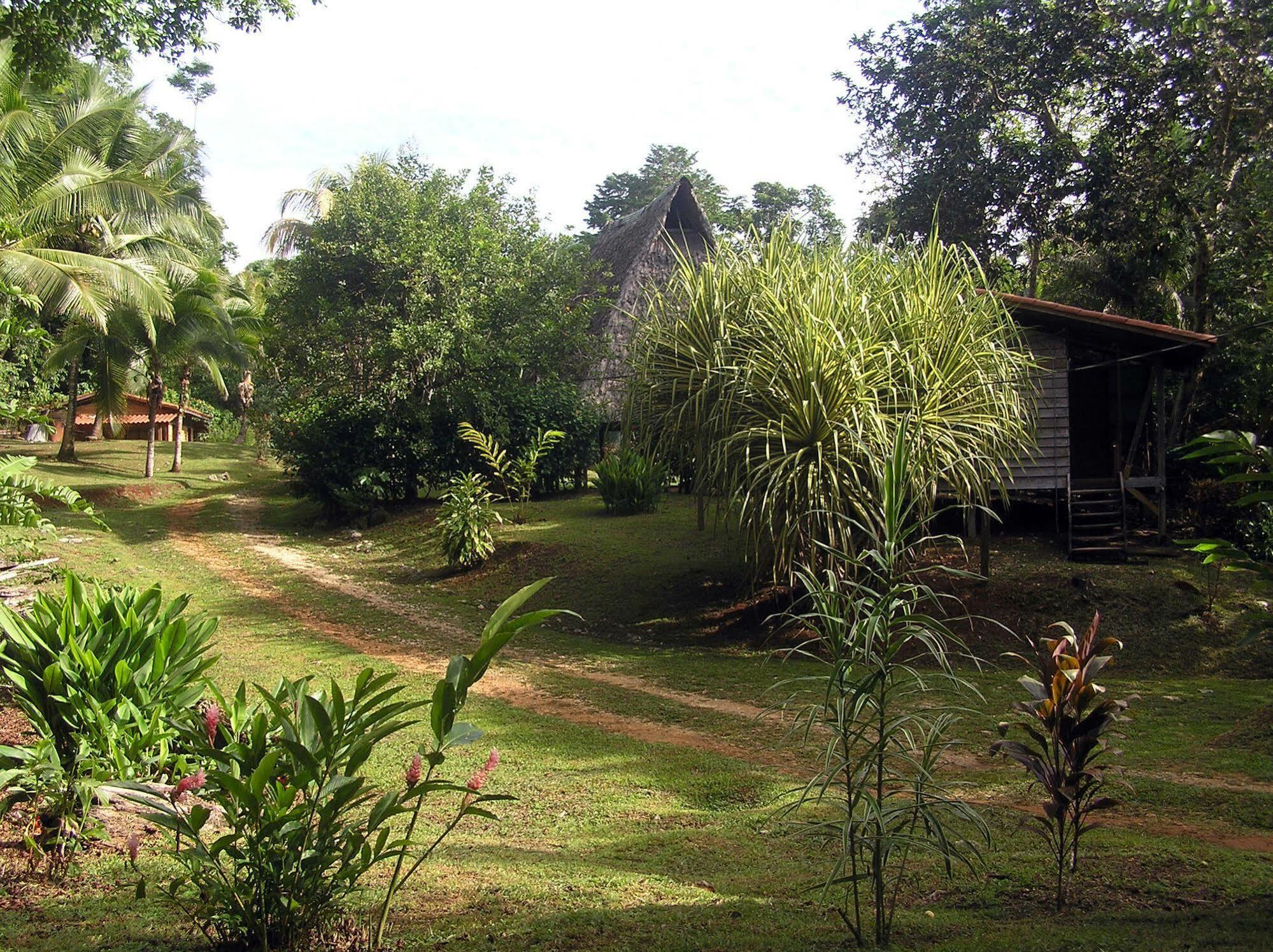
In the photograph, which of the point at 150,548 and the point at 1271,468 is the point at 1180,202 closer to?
the point at 1271,468

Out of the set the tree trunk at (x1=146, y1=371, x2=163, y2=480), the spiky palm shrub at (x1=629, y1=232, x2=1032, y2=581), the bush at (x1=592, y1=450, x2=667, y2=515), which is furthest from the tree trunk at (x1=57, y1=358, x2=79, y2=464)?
the spiky palm shrub at (x1=629, y1=232, x2=1032, y2=581)

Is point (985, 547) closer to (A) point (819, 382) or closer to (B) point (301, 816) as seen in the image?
(A) point (819, 382)

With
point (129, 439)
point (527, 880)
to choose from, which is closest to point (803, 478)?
point (527, 880)

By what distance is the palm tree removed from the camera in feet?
52.0

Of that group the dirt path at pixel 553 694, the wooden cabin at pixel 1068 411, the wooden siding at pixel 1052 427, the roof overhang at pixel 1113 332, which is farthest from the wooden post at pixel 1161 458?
the dirt path at pixel 553 694

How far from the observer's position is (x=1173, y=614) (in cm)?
1065

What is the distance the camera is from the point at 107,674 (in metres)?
4.20

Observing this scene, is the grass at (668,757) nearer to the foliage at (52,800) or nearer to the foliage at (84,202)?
the foliage at (52,800)

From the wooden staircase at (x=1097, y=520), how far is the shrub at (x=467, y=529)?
831 centimetres

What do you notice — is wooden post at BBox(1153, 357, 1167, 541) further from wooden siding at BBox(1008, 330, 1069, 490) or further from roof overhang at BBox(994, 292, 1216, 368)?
wooden siding at BBox(1008, 330, 1069, 490)

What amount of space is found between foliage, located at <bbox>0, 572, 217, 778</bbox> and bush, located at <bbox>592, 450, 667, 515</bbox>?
12534mm

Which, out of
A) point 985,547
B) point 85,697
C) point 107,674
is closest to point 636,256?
point 985,547

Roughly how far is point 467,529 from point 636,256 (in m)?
11.0

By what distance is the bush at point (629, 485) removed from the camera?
17.0 meters
